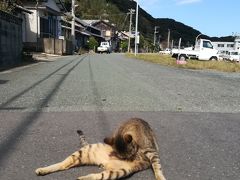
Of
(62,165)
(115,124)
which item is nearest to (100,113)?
(115,124)

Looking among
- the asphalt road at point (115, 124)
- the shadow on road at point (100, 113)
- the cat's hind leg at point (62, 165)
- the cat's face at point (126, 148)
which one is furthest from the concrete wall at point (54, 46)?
the cat's face at point (126, 148)

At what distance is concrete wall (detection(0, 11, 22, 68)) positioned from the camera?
613 inches

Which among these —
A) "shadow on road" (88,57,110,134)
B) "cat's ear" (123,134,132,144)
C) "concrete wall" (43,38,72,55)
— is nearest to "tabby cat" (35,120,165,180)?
"cat's ear" (123,134,132,144)

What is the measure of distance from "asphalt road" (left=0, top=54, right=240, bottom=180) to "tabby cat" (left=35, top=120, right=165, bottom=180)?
80 mm

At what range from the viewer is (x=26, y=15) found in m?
37.9

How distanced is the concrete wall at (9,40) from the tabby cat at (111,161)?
12547mm

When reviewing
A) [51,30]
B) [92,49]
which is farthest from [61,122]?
[92,49]

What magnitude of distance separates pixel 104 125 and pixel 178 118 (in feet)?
4.73

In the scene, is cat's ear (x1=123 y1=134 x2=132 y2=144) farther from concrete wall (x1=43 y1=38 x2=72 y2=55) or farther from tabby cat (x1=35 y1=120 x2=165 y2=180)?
concrete wall (x1=43 y1=38 x2=72 y2=55)

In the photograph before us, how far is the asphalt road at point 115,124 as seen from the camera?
3.92 m

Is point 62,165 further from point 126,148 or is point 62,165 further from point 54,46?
point 54,46

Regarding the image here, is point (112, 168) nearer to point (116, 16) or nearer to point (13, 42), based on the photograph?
point (13, 42)

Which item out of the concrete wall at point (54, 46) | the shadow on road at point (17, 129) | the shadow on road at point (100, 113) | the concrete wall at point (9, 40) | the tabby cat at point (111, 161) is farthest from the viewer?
the concrete wall at point (54, 46)

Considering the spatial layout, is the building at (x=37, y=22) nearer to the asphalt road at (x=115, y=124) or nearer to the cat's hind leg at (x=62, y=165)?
the asphalt road at (x=115, y=124)
